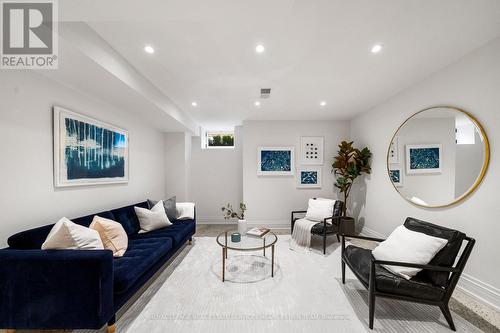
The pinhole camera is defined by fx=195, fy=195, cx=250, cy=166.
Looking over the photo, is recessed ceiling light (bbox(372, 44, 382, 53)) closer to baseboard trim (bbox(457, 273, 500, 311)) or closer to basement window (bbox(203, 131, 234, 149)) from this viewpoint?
baseboard trim (bbox(457, 273, 500, 311))

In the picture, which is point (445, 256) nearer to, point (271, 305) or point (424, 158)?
point (424, 158)

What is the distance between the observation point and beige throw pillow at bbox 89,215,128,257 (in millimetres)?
2133

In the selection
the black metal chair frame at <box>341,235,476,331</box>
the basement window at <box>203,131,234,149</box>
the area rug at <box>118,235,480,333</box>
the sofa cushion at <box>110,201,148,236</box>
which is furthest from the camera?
the basement window at <box>203,131,234,149</box>

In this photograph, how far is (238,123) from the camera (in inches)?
202

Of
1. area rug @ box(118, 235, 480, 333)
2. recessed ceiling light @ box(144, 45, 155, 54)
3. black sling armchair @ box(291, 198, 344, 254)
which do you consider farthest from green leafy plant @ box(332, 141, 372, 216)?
recessed ceiling light @ box(144, 45, 155, 54)

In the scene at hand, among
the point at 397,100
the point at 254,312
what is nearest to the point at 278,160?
the point at 397,100

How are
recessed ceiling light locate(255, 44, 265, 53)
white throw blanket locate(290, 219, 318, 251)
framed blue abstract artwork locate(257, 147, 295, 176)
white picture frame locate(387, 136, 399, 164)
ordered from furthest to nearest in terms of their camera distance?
framed blue abstract artwork locate(257, 147, 295, 176) → white throw blanket locate(290, 219, 318, 251) → white picture frame locate(387, 136, 399, 164) → recessed ceiling light locate(255, 44, 265, 53)

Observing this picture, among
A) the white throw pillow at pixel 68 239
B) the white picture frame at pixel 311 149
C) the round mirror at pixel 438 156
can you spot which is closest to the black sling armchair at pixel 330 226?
the round mirror at pixel 438 156

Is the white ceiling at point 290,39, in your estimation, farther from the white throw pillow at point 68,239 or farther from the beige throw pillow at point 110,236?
the beige throw pillow at point 110,236

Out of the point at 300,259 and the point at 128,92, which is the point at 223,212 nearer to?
the point at 300,259

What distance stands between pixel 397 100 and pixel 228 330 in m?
3.92

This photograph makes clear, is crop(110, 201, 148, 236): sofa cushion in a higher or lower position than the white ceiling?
lower

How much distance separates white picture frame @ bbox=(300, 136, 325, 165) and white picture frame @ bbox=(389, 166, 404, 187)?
1.66 meters
